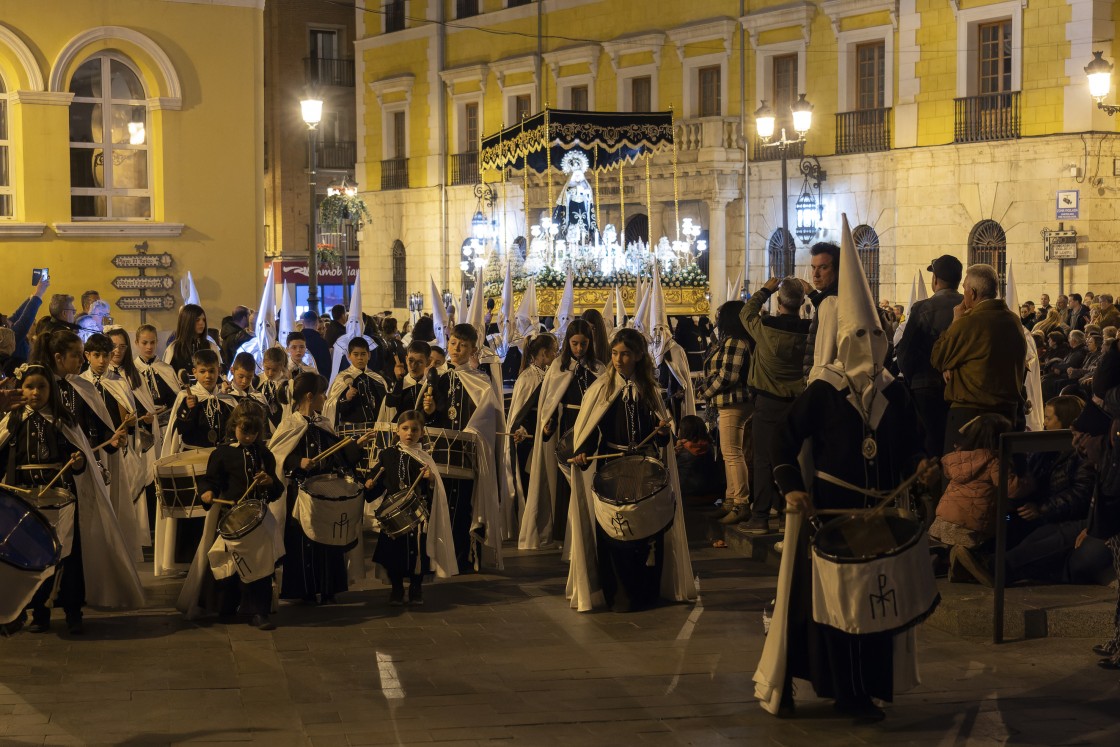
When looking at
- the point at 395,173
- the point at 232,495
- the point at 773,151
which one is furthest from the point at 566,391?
the point at 395,173

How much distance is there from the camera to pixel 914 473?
22.8 feet

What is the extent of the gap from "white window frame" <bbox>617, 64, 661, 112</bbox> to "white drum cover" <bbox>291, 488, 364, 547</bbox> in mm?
28669

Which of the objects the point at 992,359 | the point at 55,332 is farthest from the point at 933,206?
the point at 55,332

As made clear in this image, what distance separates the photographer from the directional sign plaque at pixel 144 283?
18.7m

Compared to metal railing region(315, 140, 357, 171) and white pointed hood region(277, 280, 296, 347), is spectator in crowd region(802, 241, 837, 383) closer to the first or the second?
white pointed hood region(277, 280, 296, 347)

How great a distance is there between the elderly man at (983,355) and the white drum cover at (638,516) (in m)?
1.84

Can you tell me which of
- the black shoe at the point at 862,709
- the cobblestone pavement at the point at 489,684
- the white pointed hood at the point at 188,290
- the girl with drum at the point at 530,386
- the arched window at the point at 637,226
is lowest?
the cobblestone pavement at the point at 489,684

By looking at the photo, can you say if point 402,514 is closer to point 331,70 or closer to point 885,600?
point 885,600

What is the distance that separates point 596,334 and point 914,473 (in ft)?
13.1

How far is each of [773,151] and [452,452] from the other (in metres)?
24.4

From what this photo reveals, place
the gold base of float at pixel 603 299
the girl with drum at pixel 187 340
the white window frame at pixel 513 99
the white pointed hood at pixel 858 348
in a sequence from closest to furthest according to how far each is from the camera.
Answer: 1. the white pointed hood at pixel 858 348
2. the girl with drum at pixel 187 340
3. the gold base of float at pixel 603 299
4. the white window frame at pixel 513 99

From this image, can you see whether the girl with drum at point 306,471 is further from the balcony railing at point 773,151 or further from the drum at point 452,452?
the balcony railing at point 773,151

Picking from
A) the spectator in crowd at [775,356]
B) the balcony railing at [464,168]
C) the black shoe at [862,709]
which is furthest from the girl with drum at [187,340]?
the balcony railing at [464,168]

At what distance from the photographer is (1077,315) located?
70.3 feet
